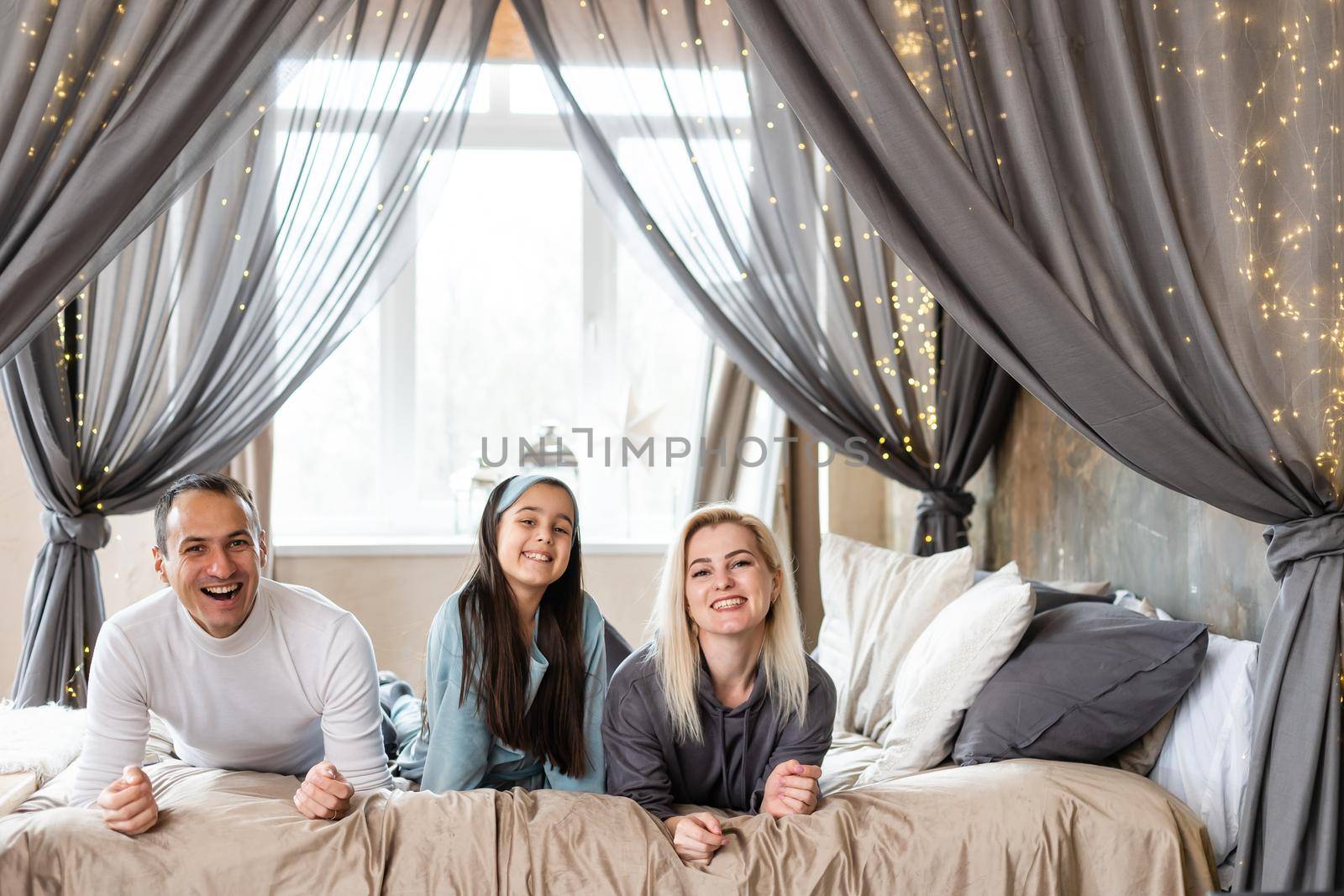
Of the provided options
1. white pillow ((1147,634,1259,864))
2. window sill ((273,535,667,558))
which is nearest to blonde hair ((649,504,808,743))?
white pillow ((1147,634,1259,864))

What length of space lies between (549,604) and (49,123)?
3.73 ft

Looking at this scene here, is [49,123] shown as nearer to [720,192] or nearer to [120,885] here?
[120,885]

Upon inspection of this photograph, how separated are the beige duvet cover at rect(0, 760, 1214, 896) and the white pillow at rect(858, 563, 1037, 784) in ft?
0.83

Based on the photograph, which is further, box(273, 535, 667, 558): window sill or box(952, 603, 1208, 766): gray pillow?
box(273, 535, 667, 558): window sill

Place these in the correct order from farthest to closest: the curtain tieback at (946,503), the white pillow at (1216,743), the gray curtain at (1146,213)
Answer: the curtain tieback at (946,503) < the white pillow at (1216,743) < the gray curtain at (1146,213)

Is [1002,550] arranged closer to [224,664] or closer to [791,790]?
[791,790]

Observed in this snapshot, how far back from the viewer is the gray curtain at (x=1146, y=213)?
65.8 inches

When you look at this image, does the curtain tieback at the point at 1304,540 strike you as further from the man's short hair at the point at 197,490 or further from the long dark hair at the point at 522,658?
the man's short hair at the point at 197,490

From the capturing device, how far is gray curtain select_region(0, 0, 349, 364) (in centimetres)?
160

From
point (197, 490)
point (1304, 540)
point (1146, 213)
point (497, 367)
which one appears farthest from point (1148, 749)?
point (497, 367)

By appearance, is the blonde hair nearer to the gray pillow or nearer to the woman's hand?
the woman's hand

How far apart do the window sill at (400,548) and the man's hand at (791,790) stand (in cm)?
204

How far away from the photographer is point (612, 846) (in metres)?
1.65

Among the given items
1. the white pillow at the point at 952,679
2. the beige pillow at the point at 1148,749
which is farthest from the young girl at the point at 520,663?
the beige pillow at the point at 1148,749
